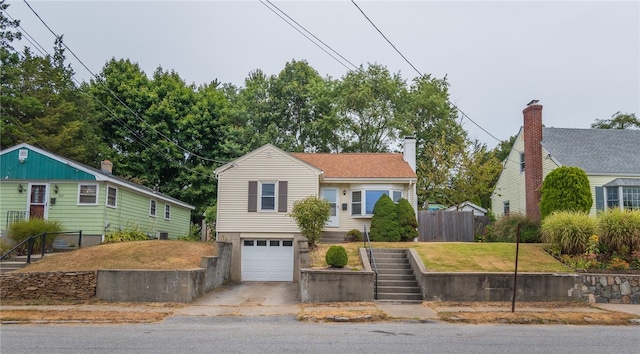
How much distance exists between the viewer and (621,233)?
1725cm

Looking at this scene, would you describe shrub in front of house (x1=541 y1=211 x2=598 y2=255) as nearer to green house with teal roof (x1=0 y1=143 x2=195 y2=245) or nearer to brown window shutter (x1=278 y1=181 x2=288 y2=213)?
brown window shutter (x1=278 y1=181 x2=288 y2=213)

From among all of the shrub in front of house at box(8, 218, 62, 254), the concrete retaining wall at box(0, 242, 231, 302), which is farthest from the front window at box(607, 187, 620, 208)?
the shrub in front of house at box(8, 218, 62, 254)

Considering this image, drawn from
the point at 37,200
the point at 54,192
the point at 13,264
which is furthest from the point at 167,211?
the point at 13,264

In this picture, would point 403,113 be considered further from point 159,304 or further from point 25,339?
→ point 25,339

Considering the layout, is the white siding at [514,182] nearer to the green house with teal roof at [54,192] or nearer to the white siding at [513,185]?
the white siding at [513,185]


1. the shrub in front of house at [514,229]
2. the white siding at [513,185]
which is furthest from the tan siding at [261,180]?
the white siding at [513,185]

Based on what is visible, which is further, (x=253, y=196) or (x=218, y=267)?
(x=253, y=196)

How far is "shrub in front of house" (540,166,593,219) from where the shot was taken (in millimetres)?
19984

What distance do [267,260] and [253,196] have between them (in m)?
2.94

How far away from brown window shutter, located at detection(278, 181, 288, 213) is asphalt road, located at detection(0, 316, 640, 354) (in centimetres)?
1028

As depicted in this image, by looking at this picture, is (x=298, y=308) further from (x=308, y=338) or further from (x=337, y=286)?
(x=308, y=338)

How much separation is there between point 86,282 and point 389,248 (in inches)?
420

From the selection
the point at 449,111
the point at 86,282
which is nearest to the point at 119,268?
the point at 86,282

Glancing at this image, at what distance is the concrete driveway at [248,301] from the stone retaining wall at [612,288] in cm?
911
